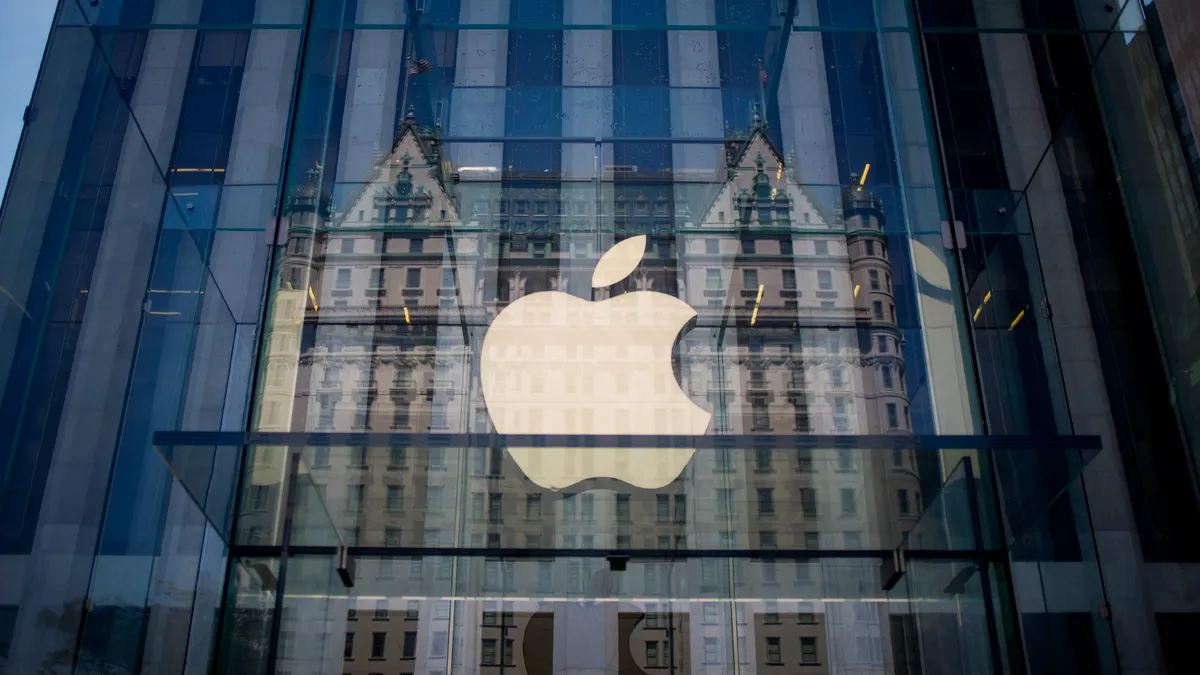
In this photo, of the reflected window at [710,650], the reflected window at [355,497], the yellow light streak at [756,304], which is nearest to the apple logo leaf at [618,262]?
the yellow light streak at [756,304]

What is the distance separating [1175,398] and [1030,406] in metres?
0.73

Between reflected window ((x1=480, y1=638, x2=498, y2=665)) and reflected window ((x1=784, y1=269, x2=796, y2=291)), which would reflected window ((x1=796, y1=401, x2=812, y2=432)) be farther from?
reflected window ((x1=480, y1=638, x2=498, y2=665))

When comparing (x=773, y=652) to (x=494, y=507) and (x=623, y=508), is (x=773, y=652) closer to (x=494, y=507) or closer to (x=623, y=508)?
(x=623, y=508)

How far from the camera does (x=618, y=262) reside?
120 inches

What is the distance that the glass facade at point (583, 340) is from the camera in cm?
243

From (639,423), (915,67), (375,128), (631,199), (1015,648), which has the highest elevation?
(375,128)

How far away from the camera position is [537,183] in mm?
3262

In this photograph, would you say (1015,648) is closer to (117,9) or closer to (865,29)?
(865,29)

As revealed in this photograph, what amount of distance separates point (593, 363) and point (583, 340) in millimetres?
84

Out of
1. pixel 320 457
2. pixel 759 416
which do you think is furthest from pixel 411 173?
pixel 759 416

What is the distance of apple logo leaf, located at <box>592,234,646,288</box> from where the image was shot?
303 cm

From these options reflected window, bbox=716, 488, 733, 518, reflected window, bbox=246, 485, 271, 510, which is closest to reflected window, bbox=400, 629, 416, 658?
reflected window, bbox=246, 485, 271, 510

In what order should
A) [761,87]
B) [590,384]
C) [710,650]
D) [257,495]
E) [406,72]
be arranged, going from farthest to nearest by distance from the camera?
[406,72]
[761,87]
[590,384]
[710,650]
[257,495]

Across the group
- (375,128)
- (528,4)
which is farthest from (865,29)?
(375,128)
